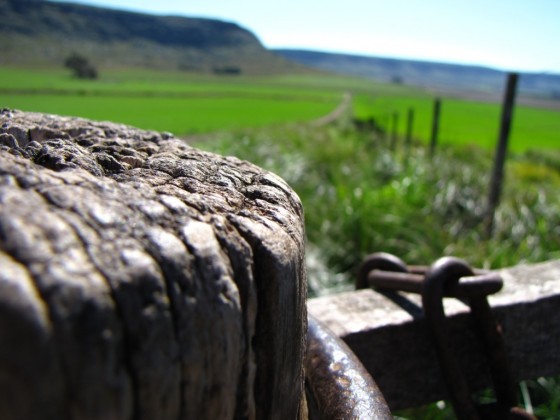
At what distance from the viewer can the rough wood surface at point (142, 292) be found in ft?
1.28

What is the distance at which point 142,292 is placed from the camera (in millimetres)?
445

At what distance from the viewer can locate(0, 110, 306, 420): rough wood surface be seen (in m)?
0.39

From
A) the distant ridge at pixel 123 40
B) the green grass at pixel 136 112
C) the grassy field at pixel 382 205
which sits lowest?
the grassy field at pixel 382 205

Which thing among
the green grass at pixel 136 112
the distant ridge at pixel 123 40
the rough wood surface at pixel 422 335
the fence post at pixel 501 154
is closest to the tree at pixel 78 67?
the green grass at pixel 136 112

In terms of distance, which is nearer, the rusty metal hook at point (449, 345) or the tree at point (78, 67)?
the rusty metal hook at point (449, 345)

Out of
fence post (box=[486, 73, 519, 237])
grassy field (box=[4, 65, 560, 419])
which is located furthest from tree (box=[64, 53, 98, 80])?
fence post (box=[486, 73, 519, 237])

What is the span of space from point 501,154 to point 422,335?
17.4ft

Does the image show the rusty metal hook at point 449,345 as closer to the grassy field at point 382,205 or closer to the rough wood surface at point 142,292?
the rough wood surface at point 142,292

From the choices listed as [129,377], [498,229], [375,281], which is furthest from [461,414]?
[498,229]

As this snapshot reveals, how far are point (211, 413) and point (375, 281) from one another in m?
0.86

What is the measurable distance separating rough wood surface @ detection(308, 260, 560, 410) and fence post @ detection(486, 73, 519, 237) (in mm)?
4231

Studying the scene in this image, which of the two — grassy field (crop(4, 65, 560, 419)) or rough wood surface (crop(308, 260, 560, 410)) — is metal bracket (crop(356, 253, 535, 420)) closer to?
rough wood surface (crop(308, 260, 560, 410))

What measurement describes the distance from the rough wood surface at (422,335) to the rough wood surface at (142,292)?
491 millimetres

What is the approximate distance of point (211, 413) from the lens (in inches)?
19.5
